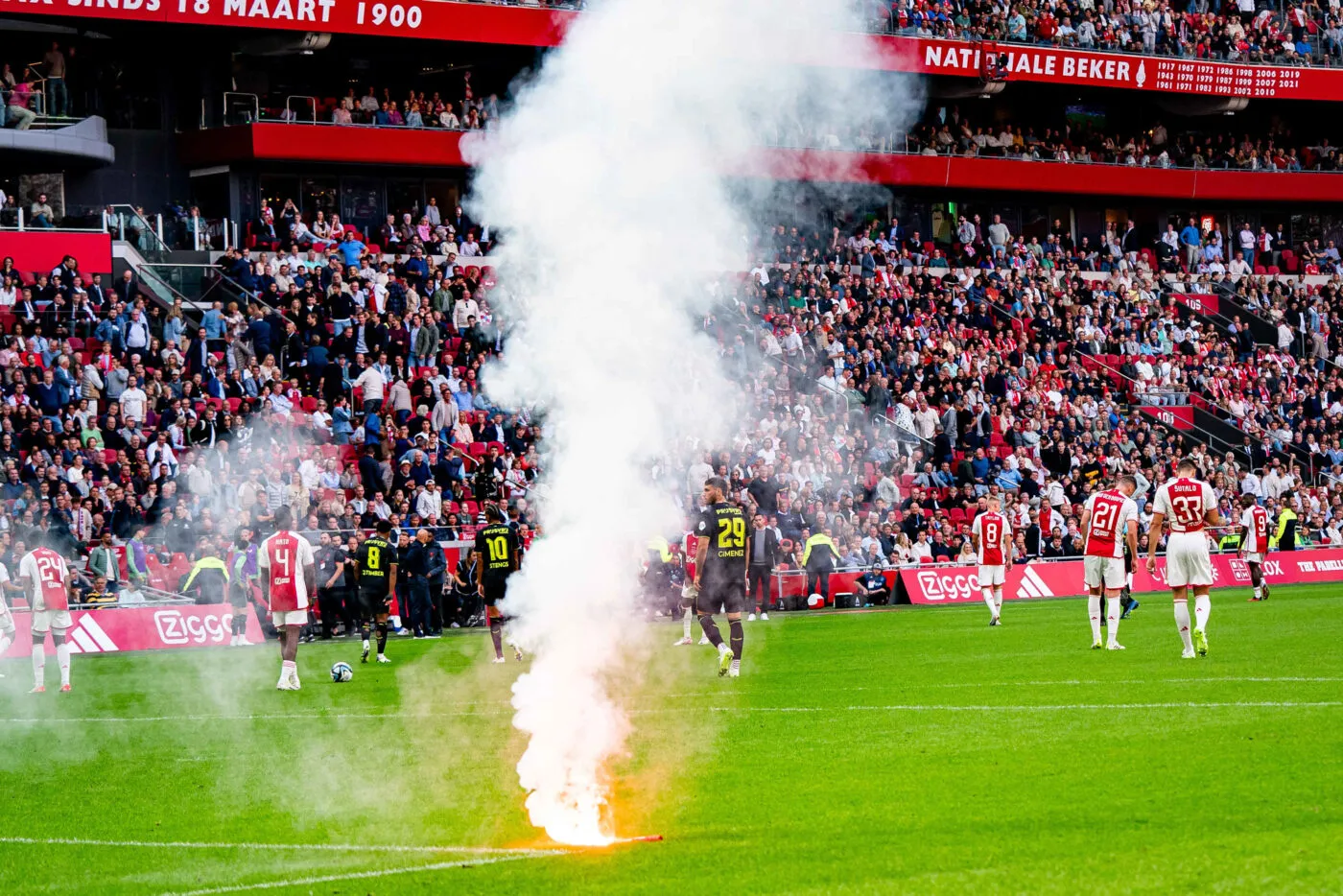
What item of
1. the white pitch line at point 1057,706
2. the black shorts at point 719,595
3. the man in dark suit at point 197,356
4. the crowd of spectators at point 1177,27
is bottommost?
the white pitch line at point 1057,706

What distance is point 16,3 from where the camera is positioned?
125ft

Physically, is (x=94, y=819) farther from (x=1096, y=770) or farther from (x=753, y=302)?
(x=753, y=302)

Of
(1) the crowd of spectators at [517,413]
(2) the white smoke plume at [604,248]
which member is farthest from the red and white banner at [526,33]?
(2) the white smoke plume at [604,248]

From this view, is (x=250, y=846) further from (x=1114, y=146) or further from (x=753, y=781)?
(x=1114, y=146)

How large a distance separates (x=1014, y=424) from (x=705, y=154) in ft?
98.1

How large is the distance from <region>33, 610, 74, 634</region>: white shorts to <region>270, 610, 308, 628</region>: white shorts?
8.93 feet

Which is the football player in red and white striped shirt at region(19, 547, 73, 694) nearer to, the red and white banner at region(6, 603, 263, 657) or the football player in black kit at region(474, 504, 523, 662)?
the football player in black kit at region(474, 504, 523, 662)

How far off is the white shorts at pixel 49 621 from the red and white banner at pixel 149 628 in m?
6.06

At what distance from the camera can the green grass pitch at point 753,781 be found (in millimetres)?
9578

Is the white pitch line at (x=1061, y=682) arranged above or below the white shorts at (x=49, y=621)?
below

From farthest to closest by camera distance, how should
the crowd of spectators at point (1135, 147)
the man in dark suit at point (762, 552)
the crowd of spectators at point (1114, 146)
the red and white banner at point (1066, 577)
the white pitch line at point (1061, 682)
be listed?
the crowd of spectators at point (1135, 147) < the crowd of spectators at point (1114, 146) < the red and white banner at point (1066, 577) < the man in dark suit at point (762, 552) < the white pitch line at point (1061, 682)

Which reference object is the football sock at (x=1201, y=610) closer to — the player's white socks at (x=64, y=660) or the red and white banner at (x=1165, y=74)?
the player's white socks at (x=64, y=660)

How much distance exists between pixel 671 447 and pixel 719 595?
29.0 ft

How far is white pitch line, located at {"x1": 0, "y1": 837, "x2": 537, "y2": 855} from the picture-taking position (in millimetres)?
10453
